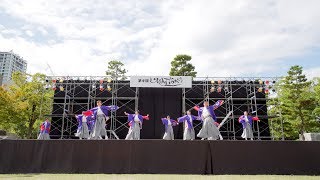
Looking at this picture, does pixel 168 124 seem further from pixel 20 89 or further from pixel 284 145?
pixel 20 89

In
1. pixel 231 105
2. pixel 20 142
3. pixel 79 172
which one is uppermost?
pixel 231 105

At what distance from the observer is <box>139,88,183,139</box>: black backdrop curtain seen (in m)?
13.1

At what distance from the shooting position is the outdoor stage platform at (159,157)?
600cm

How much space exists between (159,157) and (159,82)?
22.0ft

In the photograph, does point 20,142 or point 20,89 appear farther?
point 20,89

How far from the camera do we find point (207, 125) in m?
8.84

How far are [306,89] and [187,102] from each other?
936 cm

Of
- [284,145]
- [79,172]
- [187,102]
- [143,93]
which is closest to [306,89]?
[187,102]

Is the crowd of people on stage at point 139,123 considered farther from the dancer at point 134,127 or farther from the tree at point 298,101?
the tree at point 298,101

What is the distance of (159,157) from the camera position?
609 cm

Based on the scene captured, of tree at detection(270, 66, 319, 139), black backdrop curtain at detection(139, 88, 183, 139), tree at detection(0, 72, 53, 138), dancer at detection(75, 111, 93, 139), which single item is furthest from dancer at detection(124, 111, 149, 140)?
tree at detection(270, 66, 319, 139)

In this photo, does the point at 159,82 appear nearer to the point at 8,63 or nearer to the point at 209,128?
the point at 209,128

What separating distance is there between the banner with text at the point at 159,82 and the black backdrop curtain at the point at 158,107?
1.02m

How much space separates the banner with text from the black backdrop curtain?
1.02 meters
